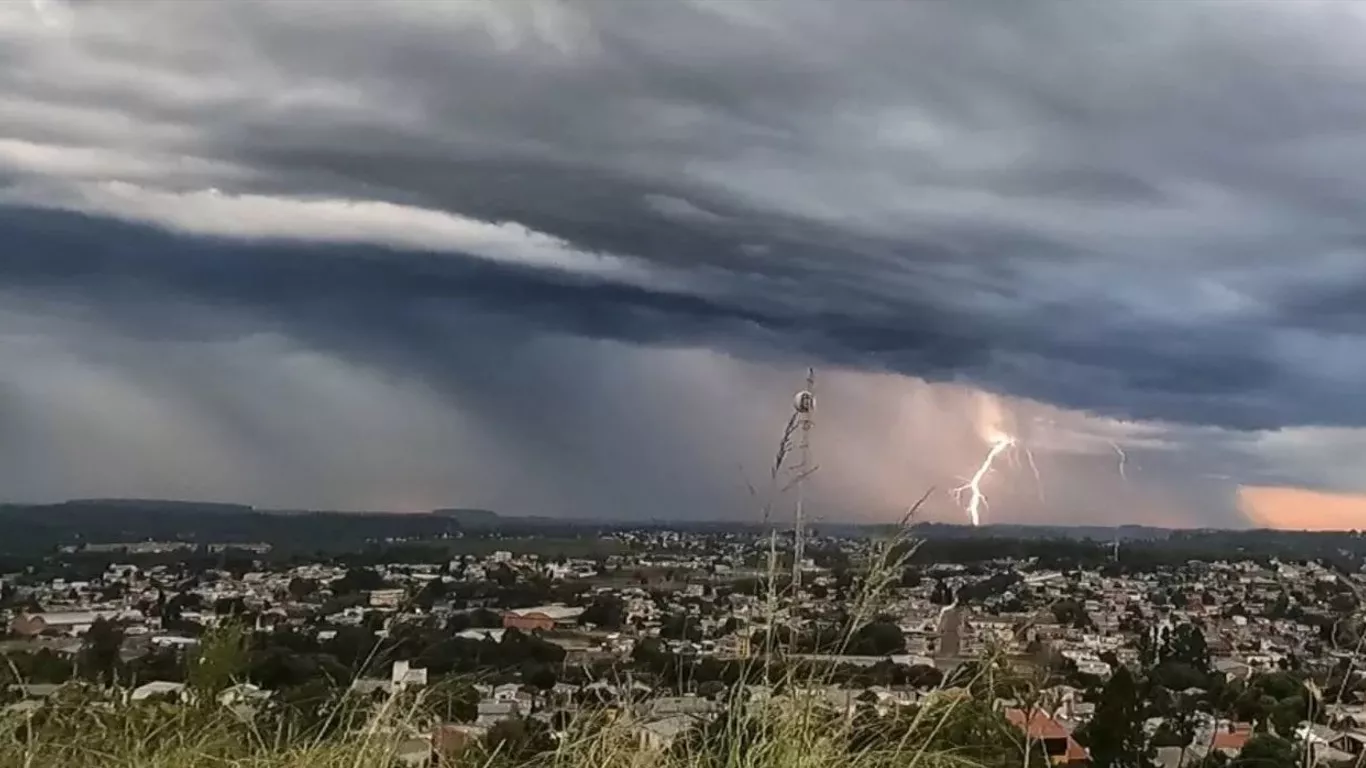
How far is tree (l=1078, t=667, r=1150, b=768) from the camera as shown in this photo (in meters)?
4.54

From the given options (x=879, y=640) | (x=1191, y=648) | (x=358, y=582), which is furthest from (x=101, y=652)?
(x=1191, y=648)

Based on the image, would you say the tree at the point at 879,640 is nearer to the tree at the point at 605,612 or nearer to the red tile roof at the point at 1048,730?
the red tile roof at the point at 1048,730

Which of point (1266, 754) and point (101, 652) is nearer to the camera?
point (1266, 754)

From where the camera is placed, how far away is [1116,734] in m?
4.59

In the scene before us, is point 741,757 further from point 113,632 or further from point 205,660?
point 113,632

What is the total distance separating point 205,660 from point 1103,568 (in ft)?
18.5

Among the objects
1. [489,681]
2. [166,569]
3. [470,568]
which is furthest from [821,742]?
[166,569]

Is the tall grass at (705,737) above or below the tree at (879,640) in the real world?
below

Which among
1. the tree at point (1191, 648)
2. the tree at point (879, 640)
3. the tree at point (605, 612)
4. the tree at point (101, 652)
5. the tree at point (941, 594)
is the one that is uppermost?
the tree at point (941, 594)

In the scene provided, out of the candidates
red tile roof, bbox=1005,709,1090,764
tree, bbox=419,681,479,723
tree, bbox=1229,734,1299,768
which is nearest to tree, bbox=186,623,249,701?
tree, bbox=419,681,479,723

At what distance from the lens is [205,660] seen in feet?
16.9

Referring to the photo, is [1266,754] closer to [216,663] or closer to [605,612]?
[605,612]

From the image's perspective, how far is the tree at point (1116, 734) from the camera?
4.54m

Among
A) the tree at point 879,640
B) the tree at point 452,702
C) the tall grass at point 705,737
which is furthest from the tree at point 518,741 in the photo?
the tree at point 879,640
